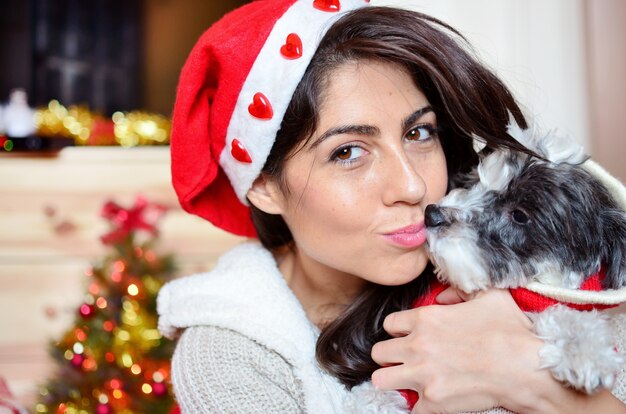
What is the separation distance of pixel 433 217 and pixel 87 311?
2.17 meters

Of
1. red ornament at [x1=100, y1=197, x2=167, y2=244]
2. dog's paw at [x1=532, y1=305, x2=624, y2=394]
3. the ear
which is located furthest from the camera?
red ornament at [x1=100, y1=197, x2=167, y2=244]

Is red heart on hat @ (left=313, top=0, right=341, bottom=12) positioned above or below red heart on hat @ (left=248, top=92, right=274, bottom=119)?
above

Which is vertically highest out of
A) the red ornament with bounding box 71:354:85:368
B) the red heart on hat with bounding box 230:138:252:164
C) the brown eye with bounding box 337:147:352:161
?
the brown eye with bounding box 337:147:352:161

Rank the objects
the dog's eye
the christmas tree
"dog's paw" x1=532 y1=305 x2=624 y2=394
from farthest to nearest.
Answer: the christmas tree
the dog's eye
"dog's paw" x1=532 y1=305 x2=624 y2=394

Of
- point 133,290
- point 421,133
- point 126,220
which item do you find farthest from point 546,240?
point 126,220

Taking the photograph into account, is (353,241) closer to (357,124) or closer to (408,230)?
(408,230)

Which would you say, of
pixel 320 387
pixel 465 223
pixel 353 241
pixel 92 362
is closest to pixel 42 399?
pixel 92 362

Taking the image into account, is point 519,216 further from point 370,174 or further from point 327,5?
point 327,5

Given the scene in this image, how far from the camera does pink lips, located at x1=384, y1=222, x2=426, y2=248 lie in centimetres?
155

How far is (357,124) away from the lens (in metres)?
1.53

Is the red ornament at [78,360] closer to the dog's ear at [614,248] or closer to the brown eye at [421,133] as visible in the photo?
the brown eye at [421,133]

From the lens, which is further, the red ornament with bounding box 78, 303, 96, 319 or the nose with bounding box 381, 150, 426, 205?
the red ornament with bounding box 78, 303, 96, 319

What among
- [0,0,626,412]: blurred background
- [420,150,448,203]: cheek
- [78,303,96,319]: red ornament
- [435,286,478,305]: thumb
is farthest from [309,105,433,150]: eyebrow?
[78,303,96,319]: red ornament

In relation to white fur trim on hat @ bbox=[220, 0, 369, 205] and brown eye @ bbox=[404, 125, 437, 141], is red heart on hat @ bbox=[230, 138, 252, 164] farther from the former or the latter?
brown eye @ bbox=[404, 125, 437, 141]
